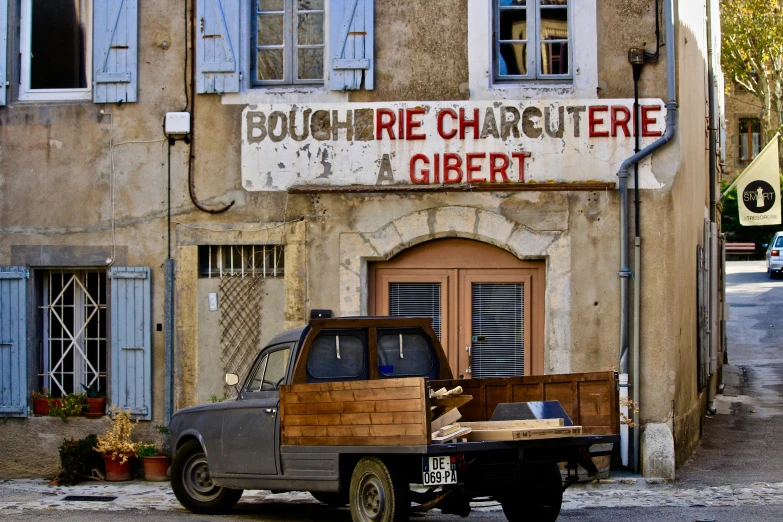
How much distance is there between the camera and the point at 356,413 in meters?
8.66

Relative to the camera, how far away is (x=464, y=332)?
1286 centimetres

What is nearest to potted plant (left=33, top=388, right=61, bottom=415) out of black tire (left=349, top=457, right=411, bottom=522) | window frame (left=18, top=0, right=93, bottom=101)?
window frame (left=18, top=0, right=93, bottom=101)

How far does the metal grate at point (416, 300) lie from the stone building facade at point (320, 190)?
0.02 metres

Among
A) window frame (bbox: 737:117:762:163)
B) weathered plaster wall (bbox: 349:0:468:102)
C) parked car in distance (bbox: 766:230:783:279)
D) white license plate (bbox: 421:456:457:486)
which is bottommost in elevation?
white license plate (bbox: 421:456:457:486)

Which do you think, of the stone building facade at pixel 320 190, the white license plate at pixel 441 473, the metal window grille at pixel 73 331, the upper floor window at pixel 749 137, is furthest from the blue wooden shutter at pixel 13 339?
the upper floor window at pixel 749 137

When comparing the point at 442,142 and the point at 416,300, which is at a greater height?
the point at 442,142

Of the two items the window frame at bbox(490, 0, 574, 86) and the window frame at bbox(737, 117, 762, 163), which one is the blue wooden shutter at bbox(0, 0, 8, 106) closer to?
the window frame at bbox(490, 0, 574, 86)

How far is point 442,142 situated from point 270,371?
381 cm

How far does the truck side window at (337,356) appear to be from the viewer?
9.73 meters

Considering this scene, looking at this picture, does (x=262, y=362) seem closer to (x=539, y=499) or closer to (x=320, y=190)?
(x=539, y=499)

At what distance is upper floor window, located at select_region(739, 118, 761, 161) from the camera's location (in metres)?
46.6

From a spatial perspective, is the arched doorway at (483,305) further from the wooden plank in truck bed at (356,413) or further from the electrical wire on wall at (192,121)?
the wooden plank in truck bed at (356,413)

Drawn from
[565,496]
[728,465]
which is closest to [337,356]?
[565,496]

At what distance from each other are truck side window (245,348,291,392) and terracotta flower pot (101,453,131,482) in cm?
312
